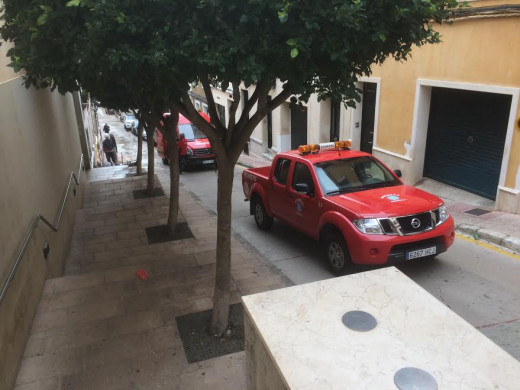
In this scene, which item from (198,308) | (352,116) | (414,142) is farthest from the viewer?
(352,116)

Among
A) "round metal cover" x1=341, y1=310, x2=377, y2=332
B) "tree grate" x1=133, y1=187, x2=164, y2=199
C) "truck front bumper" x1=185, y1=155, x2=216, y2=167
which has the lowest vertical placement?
"truck front bumper" x1=185, y1=155, x2=216, y2=167

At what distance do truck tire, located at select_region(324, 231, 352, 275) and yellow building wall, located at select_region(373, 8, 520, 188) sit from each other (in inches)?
134

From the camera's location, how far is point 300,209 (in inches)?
286

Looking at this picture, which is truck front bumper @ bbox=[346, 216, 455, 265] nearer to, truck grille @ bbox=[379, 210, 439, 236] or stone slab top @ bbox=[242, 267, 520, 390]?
truck grille @ bbox=[379, 210, 439, 236]

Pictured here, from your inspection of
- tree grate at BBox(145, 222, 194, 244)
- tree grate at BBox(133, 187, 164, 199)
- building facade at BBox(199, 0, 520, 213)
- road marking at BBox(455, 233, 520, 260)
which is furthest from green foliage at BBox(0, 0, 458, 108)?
tree grate at BBox(133, 187, 164, 199)

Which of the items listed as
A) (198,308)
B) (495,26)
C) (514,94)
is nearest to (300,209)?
(198,308)

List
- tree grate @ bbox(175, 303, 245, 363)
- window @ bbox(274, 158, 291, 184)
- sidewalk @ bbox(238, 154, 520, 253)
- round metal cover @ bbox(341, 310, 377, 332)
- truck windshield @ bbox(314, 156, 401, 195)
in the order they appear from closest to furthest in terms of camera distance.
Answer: round metal cover @ bbox(341, 310, 377, 332), tree grate @ bbox(175, 303, 245, 363), truck windshield @ bbox(314, 156, 401, 195), sidewalk @ bbox(238, 154, 520, 253), window @ bbox(274, 158, 291, 184)

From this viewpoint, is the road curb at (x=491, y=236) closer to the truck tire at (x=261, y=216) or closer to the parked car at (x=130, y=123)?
the truck tire at (x=261, y=216)

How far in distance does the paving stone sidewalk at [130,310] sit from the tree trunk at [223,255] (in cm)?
47

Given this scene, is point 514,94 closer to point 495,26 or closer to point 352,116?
point 495,26

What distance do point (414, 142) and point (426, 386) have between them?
392 inches

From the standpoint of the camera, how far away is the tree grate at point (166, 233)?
813cm

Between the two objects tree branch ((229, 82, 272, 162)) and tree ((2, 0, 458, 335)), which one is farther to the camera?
tree branch ((229, 82, 272, 162))

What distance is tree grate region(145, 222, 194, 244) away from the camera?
26.7 feet
